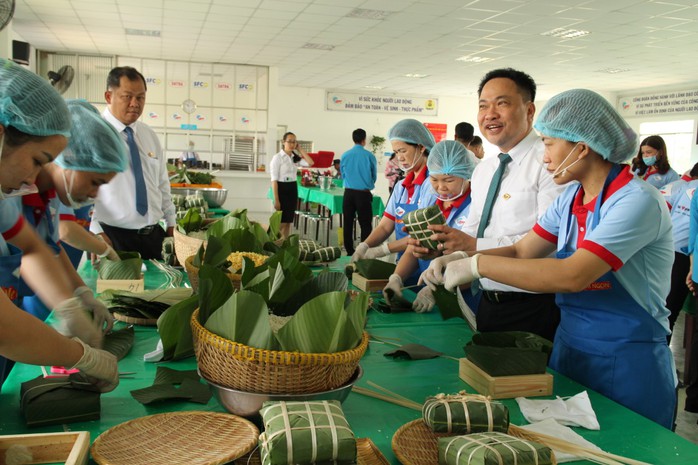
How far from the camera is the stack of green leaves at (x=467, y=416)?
1.05 meters

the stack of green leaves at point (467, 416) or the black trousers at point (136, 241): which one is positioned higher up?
the black trousers at point (136, 241)

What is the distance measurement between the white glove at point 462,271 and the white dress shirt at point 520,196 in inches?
16.0

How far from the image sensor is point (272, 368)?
1.05 metres

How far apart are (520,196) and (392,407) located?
1264 mm

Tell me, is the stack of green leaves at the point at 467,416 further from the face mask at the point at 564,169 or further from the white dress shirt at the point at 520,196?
the white dress shirt at the point at 520,196

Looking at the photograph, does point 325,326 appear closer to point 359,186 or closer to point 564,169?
point 564,169

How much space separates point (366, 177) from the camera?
783 centimetres

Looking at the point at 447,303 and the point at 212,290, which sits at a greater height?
the point at 212,290

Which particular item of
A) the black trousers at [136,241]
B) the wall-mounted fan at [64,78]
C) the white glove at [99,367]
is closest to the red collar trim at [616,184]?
the white glove at [99,367]

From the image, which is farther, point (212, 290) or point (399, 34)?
point (399, 34)

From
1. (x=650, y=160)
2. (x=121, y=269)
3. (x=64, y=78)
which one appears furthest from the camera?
(x=64, y=78)

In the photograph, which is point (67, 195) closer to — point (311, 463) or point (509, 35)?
point (311, 463)

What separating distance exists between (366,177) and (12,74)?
664cm

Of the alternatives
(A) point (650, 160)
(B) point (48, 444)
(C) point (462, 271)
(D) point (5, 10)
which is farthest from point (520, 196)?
(A) point (650, 160)
